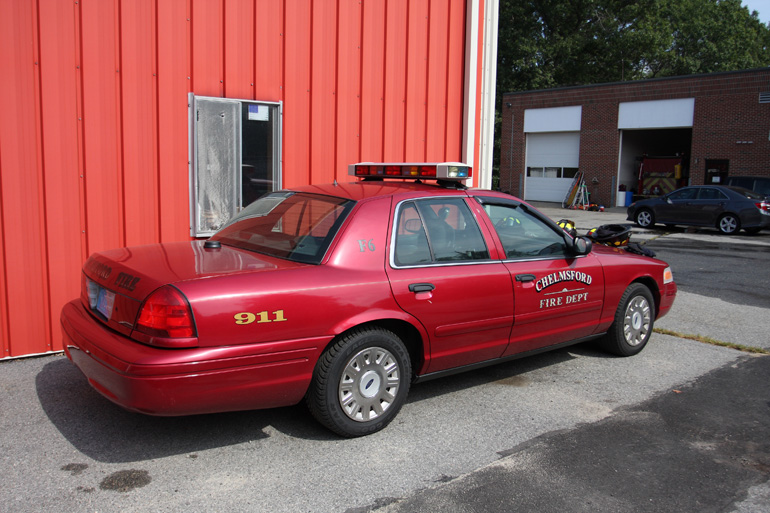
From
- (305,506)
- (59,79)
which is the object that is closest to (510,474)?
(305,506)

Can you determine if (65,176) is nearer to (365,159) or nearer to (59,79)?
(59,79)

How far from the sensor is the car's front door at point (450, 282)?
4215 mm

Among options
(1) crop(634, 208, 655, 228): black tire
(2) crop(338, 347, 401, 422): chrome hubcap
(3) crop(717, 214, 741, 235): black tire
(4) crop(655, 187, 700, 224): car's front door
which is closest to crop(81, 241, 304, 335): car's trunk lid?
(2) crop(338, 347, 401, 422): chrome hubcap

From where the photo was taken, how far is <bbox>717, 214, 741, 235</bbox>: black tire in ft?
59.8

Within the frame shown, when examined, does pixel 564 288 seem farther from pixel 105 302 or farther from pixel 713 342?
pixel 105 302

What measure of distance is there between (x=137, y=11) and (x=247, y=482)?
4458 mm

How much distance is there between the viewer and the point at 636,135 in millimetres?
31859

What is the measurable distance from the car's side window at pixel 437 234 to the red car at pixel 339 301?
0.4 inches

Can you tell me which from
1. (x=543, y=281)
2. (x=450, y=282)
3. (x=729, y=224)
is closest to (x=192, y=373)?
(x=450, y=282)

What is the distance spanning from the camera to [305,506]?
3271 mm

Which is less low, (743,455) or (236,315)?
(236,315)

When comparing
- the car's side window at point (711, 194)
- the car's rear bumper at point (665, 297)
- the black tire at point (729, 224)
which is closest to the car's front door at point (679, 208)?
the car's side window at point (711, 194)

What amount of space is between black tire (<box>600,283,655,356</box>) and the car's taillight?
3.88m

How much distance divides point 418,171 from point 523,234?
0.97m
